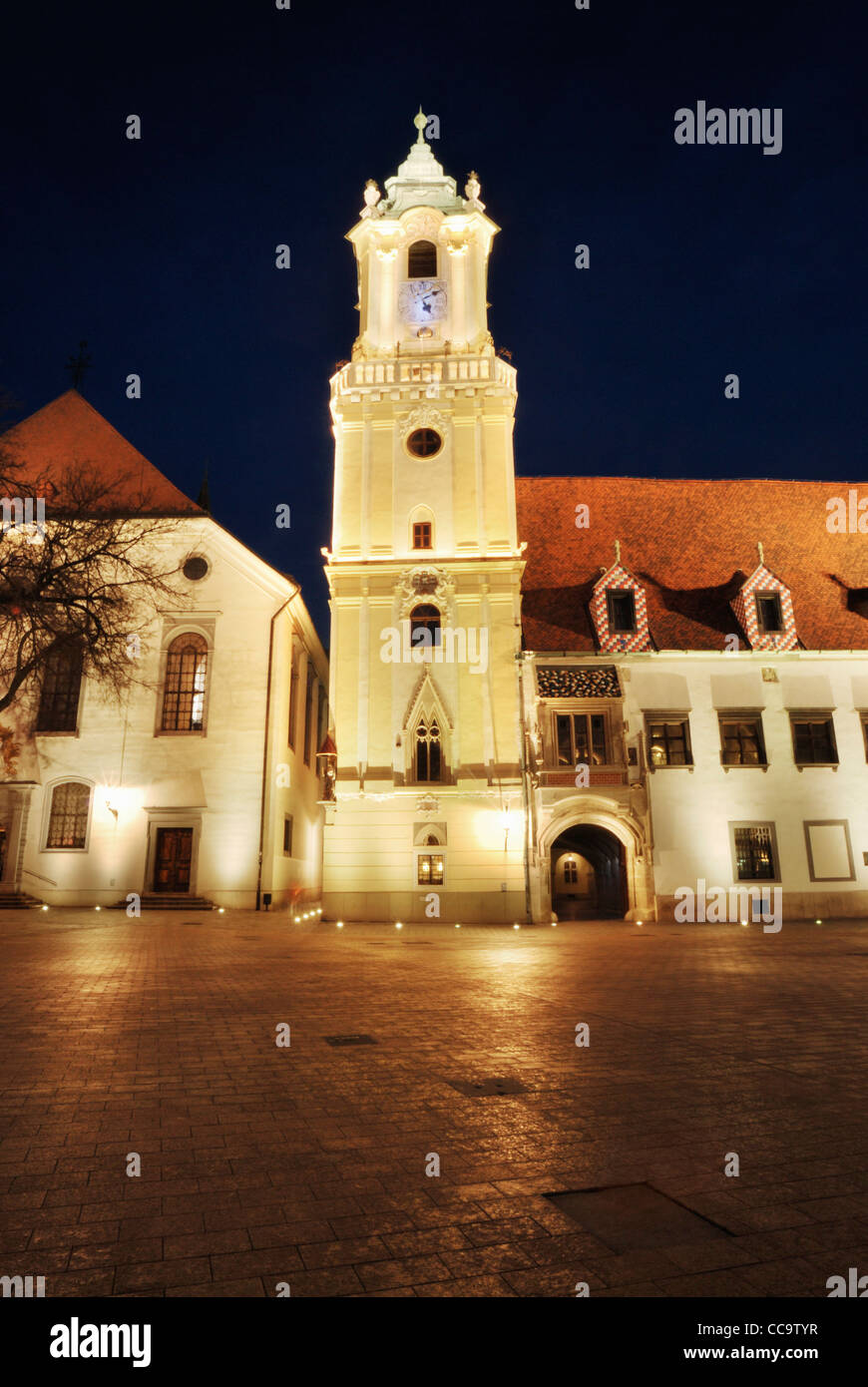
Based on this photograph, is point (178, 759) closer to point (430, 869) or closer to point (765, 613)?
point (430, 869)

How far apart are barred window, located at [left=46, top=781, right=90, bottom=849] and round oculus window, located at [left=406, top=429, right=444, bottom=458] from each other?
1763 cm

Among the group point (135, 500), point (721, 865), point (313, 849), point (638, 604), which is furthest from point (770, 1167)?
point (313, 849)

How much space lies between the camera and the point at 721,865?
2681 centimetres

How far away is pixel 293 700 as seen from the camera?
109ft

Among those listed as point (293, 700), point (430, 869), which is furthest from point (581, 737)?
point (293, 700)

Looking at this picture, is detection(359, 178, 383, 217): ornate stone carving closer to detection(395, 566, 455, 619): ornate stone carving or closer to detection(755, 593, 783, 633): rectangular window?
detection(395, 566, 455, 619): ornate stone carving

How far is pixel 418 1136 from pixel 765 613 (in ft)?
93.5

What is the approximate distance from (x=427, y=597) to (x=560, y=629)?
521 centimetres

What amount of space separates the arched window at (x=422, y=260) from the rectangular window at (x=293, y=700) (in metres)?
16.9

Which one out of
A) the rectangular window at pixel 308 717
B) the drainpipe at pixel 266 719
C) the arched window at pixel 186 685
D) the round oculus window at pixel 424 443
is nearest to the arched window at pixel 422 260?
the round oculus window at pixel 424 443

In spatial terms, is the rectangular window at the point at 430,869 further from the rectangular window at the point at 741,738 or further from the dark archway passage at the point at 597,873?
the rectangular window at the point at 741,738

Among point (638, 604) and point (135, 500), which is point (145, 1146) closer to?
point (638, 604)

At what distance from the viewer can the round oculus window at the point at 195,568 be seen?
3030 cm

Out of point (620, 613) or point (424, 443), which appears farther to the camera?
point (424, 443)
